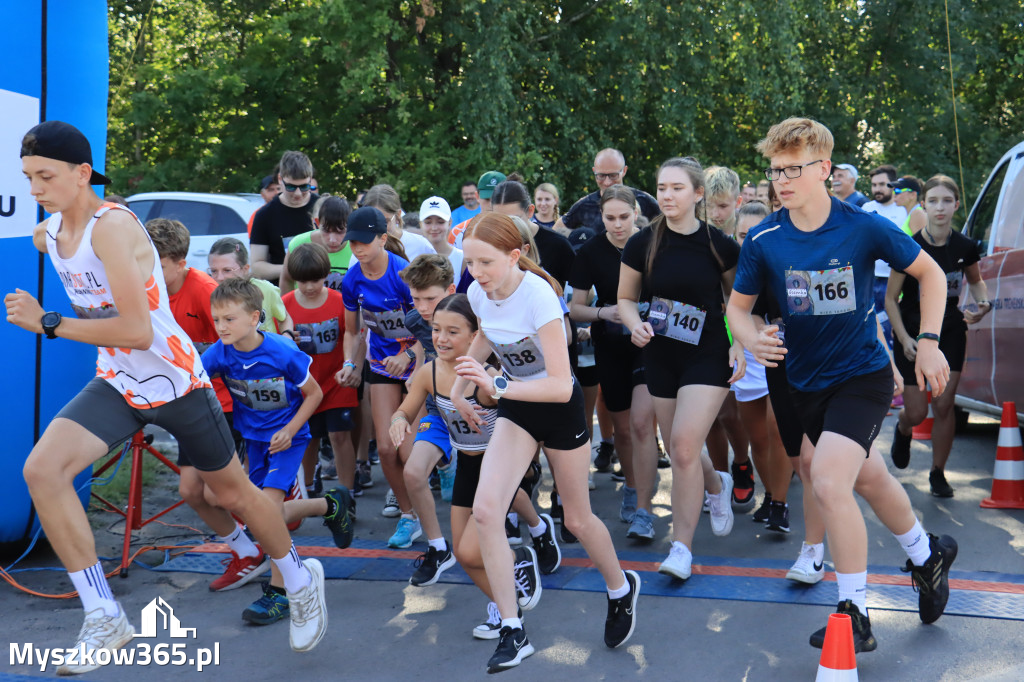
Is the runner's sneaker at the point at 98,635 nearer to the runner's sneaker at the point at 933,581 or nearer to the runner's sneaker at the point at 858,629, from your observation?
the runner's sneaker at the point at 858,629

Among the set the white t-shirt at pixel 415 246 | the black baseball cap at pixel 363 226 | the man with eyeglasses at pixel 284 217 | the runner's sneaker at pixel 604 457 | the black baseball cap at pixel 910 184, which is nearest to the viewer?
the black baseball cap at pixel 363 226

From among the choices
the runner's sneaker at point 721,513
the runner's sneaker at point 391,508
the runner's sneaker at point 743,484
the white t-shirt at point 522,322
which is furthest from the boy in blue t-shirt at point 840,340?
the runner's sneaker at point 391,508

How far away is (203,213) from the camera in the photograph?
46.1 feet

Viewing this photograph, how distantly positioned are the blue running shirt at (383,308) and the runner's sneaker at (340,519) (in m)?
0.95

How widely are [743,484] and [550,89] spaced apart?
11.7 meters

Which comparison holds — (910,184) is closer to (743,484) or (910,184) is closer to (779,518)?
(743,484)

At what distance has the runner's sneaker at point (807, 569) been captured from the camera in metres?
4.99

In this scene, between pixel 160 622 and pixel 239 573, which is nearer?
pixel 160 622

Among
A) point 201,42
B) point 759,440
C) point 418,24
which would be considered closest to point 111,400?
point 759,440

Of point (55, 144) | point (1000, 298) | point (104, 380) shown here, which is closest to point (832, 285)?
point (104, 380)

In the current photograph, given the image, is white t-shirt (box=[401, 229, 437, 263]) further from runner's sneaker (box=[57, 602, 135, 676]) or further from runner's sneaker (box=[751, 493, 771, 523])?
runner's sneaker (box=[57, 602, 135, 676])

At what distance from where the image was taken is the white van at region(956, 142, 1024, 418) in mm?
7027

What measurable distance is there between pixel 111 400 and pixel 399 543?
7.10 feet

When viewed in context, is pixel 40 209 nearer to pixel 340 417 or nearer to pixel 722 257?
pixel 340 417
